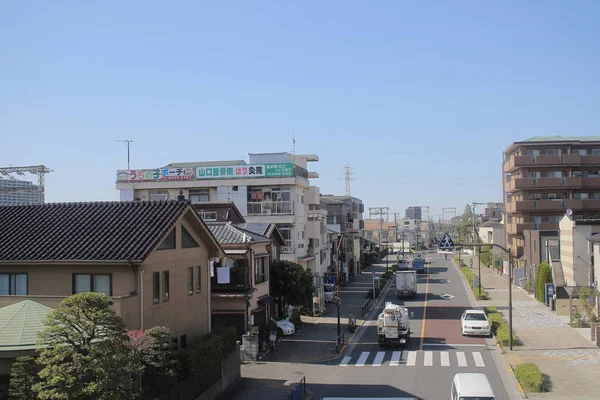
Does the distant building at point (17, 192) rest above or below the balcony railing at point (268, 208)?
above

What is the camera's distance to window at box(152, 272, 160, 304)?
859 inches

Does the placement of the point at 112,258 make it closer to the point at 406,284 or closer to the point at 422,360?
the point at 422,360

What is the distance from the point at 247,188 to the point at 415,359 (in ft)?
83.1

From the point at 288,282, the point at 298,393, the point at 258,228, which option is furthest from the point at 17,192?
the point at 298,393

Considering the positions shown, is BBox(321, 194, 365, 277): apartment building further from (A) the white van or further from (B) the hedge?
(A) the white van

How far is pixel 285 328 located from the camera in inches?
1537

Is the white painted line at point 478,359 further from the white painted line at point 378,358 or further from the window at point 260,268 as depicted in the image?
the window at point 260,268

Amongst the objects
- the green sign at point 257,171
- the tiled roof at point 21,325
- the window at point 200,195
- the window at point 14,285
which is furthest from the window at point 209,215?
the tiled roof at point 21,325

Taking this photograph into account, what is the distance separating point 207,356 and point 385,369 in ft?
34.1

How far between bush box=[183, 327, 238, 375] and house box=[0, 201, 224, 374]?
127 cm

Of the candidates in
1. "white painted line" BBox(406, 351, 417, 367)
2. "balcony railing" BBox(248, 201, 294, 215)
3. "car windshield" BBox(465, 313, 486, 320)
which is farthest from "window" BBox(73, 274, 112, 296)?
"balcony railing" BBox(248, 201, 294, 215)

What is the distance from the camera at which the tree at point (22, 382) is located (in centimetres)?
1554

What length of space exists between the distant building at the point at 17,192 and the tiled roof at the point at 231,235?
5847 cm

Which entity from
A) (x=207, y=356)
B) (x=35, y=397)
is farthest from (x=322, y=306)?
(x=35, y=397)
